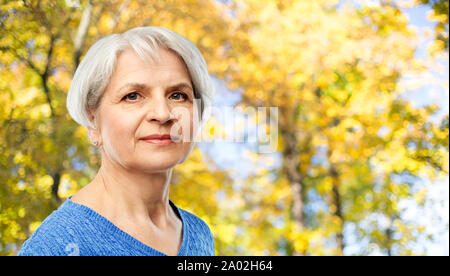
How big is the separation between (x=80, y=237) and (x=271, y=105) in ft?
14.3

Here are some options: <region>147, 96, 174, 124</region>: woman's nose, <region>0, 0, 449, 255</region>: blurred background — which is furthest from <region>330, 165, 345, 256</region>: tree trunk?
<region>147, 96, 174, 124</region>: woman's nose

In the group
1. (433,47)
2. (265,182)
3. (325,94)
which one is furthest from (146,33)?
(325,94)

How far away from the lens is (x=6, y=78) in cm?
288

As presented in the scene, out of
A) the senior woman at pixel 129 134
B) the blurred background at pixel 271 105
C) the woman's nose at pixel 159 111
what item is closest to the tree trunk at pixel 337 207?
the blurred background at pixel 271 105

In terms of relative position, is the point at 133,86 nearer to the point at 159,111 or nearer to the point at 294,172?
the point at 159,111

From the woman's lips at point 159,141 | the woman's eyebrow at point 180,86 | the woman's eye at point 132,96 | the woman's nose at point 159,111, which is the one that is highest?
the woman's eyebrow at point 180,86

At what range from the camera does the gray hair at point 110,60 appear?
1.12 meters

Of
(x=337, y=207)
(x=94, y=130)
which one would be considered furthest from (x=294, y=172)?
(x=94, y=130)

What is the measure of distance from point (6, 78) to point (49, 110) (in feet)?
1.27

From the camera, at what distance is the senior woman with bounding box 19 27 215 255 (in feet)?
3.54

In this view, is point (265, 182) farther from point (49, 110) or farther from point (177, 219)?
point (177, 219)

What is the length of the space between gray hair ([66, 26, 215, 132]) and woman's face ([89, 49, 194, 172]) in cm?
2

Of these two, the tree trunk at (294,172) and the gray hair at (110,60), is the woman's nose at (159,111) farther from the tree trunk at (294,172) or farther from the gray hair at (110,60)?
the tree trunk at (294,172)
